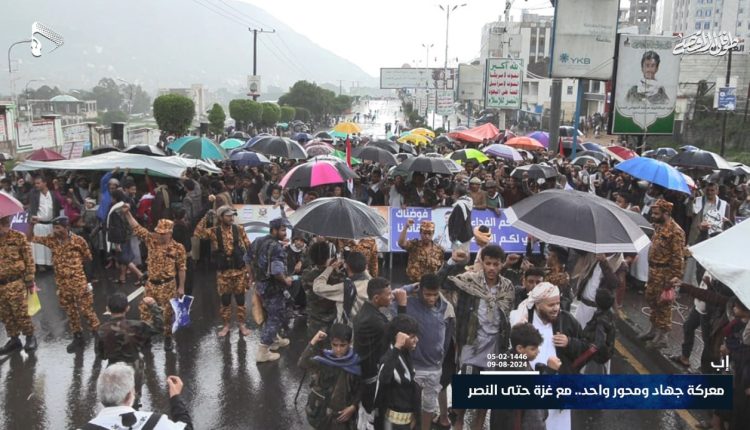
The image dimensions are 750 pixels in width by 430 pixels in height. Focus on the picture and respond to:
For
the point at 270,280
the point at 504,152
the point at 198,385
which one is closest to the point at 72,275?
the point at 198,385

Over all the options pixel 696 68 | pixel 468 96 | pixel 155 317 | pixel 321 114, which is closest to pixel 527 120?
pixel 696 68

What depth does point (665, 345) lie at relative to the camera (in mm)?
6750

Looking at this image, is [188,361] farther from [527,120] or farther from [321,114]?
[321,114]

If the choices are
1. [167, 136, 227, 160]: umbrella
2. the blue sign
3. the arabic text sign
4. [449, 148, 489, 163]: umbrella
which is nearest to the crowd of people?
→ [167, 136, 227, 160]: umbrella

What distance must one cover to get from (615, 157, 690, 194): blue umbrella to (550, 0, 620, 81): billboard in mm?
8681

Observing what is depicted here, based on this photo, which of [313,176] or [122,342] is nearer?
[122,342]

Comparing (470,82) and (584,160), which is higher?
(470,82)

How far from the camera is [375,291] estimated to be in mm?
4293

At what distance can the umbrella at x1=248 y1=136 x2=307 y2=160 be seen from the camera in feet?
40.1

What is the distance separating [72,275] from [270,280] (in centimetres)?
221

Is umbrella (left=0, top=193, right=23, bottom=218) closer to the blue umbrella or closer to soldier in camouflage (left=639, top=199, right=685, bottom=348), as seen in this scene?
soldier in camouflage (left=639, top=199, right=685, bottom=348)

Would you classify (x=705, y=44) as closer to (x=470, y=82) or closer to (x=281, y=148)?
(x=470, y=82)

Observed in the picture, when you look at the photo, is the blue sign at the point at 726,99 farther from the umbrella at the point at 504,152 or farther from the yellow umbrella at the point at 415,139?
the umbrella at the point at 504,152

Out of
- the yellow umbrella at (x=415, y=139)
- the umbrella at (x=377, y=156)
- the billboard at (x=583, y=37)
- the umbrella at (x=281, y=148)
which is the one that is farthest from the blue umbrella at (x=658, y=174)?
the yellow umbrella at (x=415, y=139)
